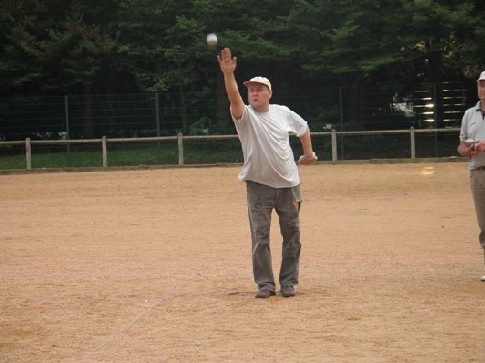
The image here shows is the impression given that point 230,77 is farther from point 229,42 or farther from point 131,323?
point 229,42

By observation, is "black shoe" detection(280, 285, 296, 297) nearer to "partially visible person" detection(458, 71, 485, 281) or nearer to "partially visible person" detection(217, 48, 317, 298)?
"partially visible person" detection(217, 48, 317, 298)

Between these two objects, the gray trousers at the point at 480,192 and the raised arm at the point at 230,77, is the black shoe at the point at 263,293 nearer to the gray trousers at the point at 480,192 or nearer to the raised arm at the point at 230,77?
the raised arm at the point at 230,77

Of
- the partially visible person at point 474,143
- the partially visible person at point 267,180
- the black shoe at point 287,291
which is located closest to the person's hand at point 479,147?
the partially visible person at point 474,143

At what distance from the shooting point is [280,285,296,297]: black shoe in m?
9.14

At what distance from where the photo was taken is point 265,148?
361 inches

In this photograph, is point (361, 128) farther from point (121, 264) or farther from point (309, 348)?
point (309, 348)

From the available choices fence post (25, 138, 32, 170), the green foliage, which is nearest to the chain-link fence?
fence post (25, 138, 32, 170)

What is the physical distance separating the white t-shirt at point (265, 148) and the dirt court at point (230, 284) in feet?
3.66

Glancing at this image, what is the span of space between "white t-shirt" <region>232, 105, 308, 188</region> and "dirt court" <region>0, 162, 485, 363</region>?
3.66 feet

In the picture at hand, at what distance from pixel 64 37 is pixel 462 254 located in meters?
30.5

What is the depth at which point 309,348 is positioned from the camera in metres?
6.89

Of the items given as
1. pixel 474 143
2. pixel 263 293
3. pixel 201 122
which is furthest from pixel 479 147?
pixel 201 122

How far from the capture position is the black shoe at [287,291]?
30.0ft

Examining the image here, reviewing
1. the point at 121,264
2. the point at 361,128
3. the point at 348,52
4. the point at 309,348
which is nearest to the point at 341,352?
the point at 309,348
